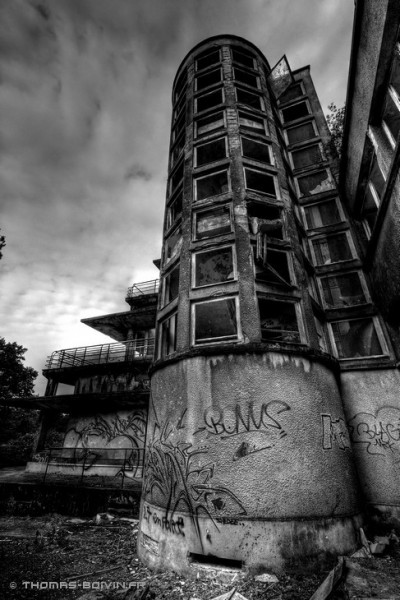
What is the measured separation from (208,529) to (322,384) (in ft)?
14.8

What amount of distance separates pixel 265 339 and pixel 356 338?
508 centimetres

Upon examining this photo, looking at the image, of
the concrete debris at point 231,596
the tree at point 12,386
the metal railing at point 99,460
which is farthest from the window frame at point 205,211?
the tree at point 12,386

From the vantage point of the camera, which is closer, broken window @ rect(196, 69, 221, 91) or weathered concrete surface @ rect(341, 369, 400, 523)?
weathered concrete surface @ rect(341, 369, 400, 523)

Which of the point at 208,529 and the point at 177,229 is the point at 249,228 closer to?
the point at 177,229

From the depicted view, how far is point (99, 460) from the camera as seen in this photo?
49.3 ft

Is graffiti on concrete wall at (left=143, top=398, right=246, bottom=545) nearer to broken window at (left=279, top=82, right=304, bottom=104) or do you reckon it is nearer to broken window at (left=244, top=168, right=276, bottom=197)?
broken window at (left=244, top=168, right=276, bottom=197)

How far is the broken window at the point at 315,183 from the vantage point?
14806 millimetres

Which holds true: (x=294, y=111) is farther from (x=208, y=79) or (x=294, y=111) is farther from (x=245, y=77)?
(x=208, y=79)

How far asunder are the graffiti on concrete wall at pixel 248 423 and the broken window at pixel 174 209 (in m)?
9.01

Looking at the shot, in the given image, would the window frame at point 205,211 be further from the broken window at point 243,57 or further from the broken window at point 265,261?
the broken window at point 243,57

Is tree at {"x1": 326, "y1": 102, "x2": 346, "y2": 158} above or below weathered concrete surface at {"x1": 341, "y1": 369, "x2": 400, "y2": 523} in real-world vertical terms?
above

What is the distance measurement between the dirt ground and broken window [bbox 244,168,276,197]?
12.2 metres

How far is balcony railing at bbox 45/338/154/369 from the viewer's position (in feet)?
61.2

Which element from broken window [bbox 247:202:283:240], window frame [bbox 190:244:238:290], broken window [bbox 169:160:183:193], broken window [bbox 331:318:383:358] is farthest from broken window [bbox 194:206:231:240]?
broken window [bbox 331:318:383:358]
